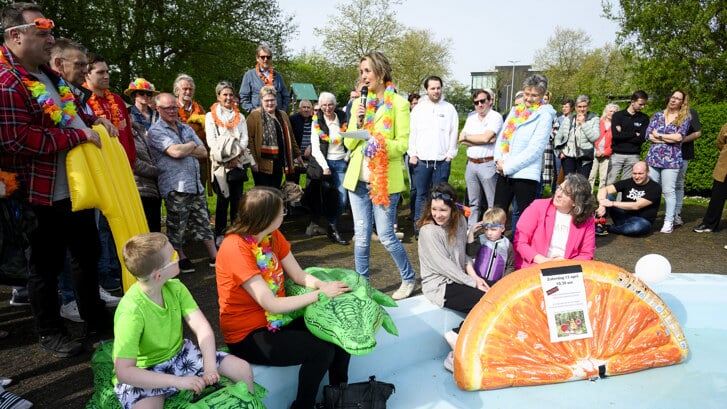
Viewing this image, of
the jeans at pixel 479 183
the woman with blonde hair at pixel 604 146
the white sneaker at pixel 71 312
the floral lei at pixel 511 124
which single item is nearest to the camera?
the white sneaker at pixel 71 312

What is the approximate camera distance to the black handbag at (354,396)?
8.22 ft

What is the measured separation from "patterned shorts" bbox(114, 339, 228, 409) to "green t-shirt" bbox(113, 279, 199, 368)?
0.03 m

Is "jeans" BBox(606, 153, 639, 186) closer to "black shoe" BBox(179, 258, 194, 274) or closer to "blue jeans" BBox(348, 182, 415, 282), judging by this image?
"blue jeans" BBox(348, 182, 415, 282)

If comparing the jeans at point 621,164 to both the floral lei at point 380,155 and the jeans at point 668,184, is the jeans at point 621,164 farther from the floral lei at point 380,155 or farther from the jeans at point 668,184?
the floral lei at point 380,155

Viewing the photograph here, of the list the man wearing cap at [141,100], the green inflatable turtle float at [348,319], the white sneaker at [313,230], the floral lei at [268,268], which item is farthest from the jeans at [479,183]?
the man wearing cap at [141,100]

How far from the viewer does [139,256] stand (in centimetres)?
206

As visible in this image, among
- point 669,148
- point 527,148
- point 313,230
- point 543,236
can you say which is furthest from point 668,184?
point 313,230

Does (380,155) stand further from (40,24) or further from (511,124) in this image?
(40,24)

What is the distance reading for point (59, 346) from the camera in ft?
9.86

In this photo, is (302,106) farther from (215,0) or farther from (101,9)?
(215,0)

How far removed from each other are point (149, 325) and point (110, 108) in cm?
253

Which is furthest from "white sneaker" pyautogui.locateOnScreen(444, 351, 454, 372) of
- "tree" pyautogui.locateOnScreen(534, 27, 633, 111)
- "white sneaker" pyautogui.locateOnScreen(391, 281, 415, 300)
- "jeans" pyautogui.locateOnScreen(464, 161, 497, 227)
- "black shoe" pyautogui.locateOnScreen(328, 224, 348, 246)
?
"tree" pyautogui.locateOnScreen(534, 27, 633, 111)

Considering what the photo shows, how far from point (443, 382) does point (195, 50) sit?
14.8 m

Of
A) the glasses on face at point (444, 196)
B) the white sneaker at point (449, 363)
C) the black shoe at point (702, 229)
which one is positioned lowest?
the white sneaker at point (449, 363)
